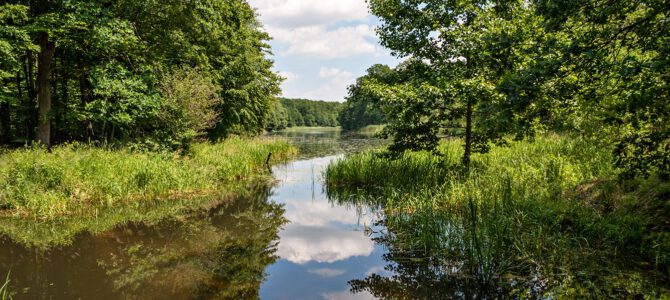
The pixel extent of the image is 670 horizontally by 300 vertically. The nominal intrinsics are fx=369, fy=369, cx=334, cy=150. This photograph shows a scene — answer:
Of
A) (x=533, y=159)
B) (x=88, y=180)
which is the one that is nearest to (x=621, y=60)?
(x=533, y=159)

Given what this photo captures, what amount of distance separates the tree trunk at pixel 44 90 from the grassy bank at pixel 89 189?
1388 mm

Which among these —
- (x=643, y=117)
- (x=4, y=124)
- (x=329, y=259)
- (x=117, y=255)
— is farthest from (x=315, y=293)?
(x=4, y=124)

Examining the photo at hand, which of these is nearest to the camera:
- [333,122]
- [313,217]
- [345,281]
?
[345,281]

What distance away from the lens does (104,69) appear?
13219mm

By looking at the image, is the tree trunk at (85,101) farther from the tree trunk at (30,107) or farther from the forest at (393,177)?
the tree trunk at (30,107)

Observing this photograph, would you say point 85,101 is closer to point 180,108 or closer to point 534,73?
point 180,108

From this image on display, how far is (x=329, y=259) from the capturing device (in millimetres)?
7262

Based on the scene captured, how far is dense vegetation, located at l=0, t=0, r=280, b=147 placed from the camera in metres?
12.2

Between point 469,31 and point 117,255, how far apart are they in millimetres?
9480

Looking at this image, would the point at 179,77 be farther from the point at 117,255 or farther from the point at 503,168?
the point at 503,168

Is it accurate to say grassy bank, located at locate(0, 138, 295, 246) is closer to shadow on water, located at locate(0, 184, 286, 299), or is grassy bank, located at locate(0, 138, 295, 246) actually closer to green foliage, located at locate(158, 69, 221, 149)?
shadow on water, located at locate(0, 184, 286, 299)

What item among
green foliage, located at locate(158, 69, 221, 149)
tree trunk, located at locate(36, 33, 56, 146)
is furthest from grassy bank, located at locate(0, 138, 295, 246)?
green foliage, located at locate(158, 69, 221, 149)

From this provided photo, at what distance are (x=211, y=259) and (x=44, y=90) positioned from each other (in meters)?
11.5

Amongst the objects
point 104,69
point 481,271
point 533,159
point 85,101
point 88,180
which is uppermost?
point 104,69
